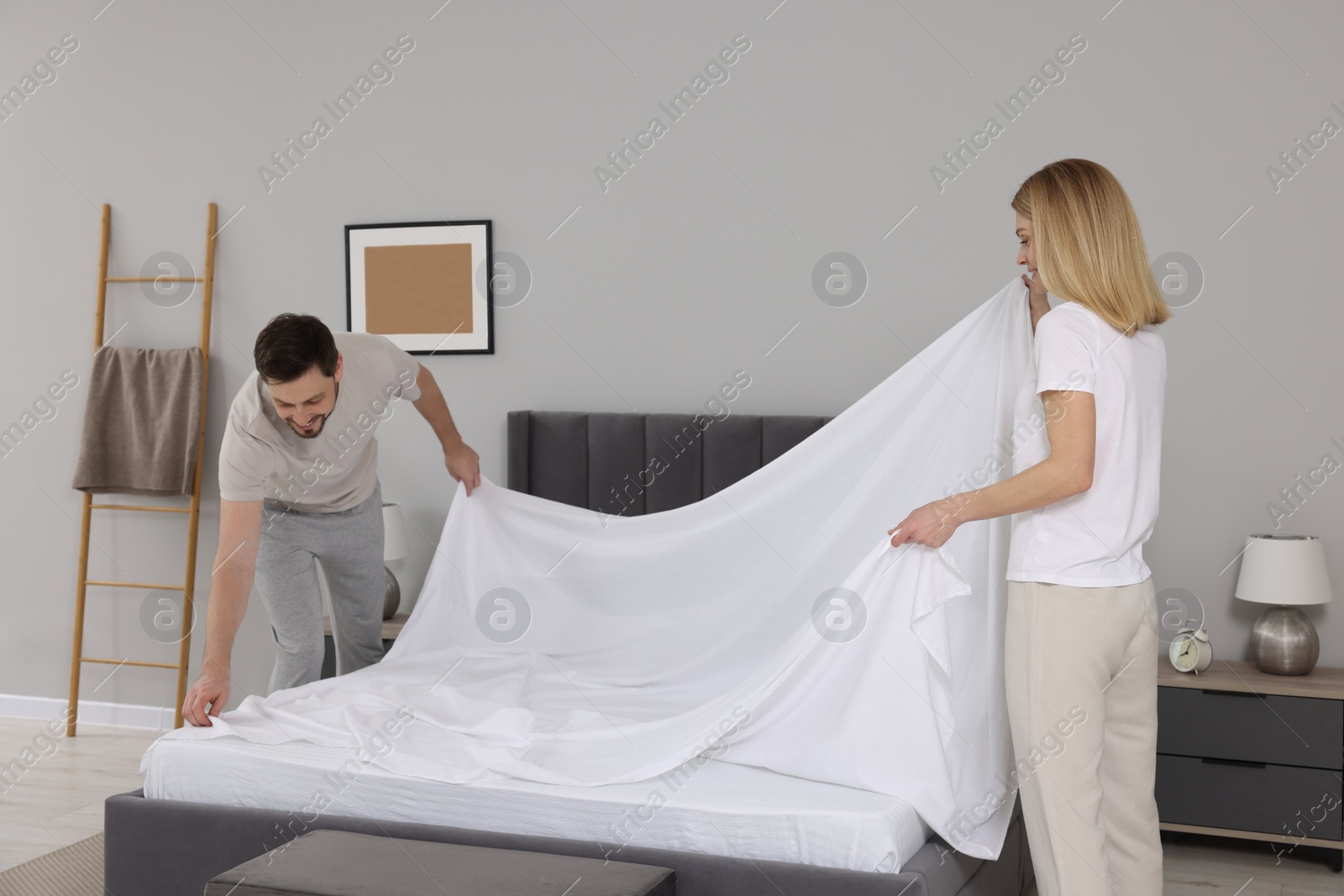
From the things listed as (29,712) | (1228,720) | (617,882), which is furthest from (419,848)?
(29,712)

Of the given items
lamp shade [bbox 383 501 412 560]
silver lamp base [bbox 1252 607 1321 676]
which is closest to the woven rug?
lamp shade [bbox 383 501 412 560]

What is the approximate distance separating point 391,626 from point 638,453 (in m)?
1.01

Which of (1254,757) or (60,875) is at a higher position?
(1254,757)

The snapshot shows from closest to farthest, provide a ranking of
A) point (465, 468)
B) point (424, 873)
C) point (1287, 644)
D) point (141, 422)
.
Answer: point (424, 873) → point (465, 468) → point (1287, 644) → point (141, 422)

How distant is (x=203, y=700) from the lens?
7.93 feet

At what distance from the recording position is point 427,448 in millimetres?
4227

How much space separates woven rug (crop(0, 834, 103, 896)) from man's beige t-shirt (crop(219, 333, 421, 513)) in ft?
3.65

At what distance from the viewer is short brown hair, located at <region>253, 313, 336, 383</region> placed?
2490 mm

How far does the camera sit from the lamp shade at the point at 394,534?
3957mm

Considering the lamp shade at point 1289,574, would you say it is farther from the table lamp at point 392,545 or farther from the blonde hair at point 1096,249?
the table lamp at point 392,545

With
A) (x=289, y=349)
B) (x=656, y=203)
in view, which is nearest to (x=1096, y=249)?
(x=289, y=349)

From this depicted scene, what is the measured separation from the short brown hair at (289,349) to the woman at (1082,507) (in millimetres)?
1456

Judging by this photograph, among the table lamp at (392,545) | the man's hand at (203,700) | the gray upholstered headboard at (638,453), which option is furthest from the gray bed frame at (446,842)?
the table lamp at (392,545)

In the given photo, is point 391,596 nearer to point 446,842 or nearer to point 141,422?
point 141,422
